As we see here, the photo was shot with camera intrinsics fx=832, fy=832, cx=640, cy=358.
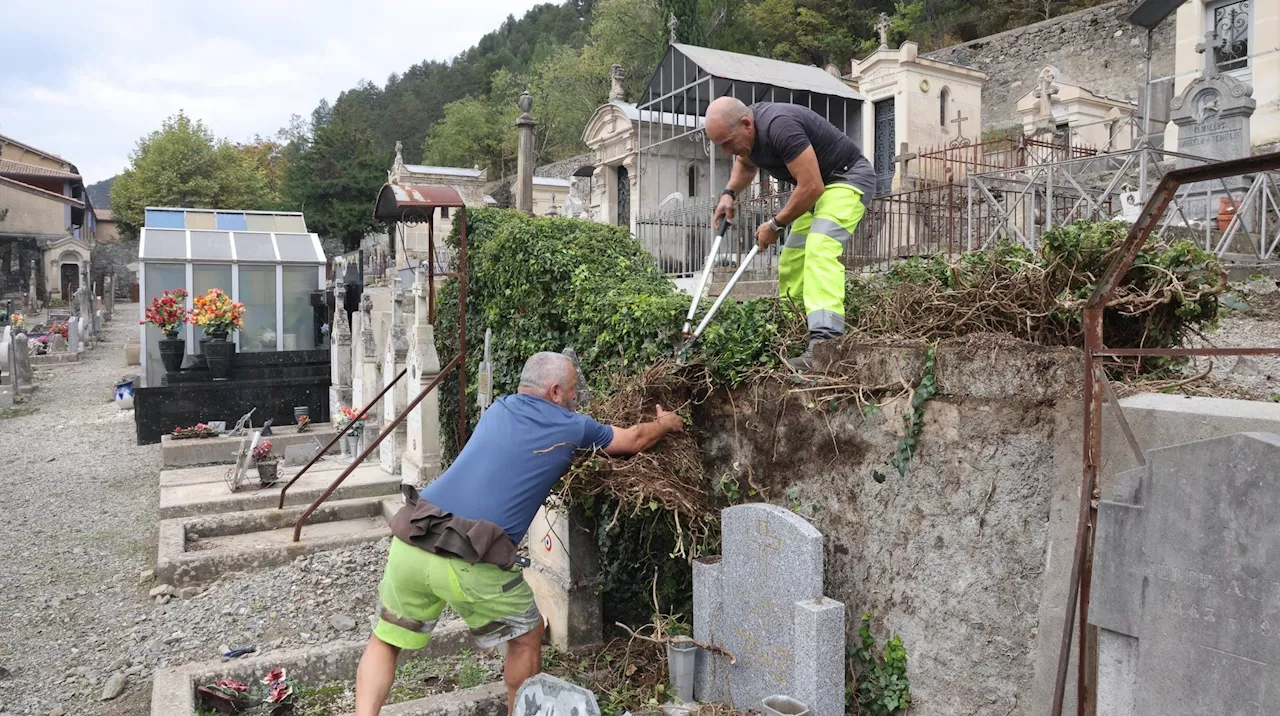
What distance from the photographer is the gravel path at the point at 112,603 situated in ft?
16.8

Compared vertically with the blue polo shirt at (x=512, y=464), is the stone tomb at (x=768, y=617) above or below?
below

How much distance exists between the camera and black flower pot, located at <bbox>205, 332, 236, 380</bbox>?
43.3ft

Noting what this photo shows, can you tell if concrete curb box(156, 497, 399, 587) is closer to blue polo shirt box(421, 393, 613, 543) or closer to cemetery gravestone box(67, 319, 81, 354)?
blue polo shirt box(421, 393, 613, 543)

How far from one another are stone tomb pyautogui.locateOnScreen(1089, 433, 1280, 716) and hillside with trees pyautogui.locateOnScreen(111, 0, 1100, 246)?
3144 centimetres

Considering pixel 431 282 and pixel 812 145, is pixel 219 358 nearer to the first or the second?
pixel 431 282

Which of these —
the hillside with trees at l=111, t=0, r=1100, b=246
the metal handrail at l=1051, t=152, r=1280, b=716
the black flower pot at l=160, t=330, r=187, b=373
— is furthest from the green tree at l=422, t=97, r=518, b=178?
the metal handrail at l=1051, t=152, r=1280, b=716

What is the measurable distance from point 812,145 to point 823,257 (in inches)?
23.9

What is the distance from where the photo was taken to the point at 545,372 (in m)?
3.73

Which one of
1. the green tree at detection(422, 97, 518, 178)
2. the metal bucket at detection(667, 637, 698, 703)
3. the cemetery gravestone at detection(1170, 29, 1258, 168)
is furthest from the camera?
the green tree at detection(422, 97, 518, 178)

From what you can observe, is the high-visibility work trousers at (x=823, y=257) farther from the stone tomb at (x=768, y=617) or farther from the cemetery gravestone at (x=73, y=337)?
the cemetery gravestone at (x=73, y=337)

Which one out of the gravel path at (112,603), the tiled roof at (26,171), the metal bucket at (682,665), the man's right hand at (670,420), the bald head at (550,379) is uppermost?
the tiled roof at (26,171)

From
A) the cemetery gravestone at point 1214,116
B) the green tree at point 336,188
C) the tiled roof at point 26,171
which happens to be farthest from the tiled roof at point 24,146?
the cemetery gravestone at point 1214,116

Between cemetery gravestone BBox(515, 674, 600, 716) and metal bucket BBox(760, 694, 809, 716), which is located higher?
metal bucket BBox(760, 694, 809, 716)

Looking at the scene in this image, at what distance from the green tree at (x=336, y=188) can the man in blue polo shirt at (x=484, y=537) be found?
3973 cm
